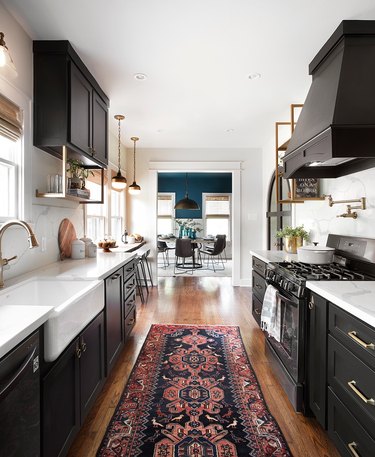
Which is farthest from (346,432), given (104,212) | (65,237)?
(104,212)

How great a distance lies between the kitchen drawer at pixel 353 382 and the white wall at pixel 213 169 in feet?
13.0

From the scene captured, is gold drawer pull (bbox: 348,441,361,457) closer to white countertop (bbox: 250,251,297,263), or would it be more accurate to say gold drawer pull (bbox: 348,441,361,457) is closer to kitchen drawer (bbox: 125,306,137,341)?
white countertop (bbox: 250,251,297,263)

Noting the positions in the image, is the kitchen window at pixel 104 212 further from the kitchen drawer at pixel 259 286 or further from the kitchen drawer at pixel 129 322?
the kitchen drawer at pixel 259 286

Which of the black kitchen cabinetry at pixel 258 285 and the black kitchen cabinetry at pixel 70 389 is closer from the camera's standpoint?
the black kitchen cabinetry at pixel 70 389

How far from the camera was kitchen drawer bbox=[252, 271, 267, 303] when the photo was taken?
288cm

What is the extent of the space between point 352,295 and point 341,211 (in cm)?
144

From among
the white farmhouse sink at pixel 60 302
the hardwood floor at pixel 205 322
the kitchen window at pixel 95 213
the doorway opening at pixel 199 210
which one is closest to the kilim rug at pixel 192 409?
the hardwood floor at pixel 205 322

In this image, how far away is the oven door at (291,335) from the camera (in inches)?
69.1

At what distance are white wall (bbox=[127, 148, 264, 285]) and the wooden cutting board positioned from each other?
2471 mm

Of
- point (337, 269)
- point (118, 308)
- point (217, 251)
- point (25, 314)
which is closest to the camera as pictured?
point (25, 314)

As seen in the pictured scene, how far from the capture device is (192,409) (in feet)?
6.11

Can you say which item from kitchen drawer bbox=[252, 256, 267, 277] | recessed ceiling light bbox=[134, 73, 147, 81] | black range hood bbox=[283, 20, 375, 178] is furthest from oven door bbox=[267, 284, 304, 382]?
recessed ceiling light bbox=[134, 73, 147, 81]

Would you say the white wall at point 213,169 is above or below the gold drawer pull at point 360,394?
above

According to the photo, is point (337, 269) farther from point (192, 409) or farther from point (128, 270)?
point (128, 270)
